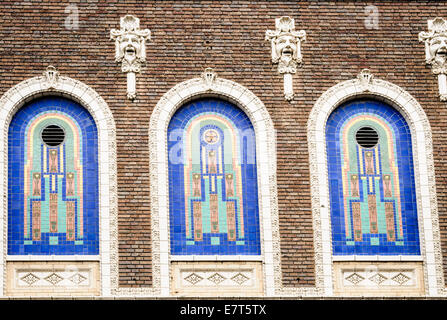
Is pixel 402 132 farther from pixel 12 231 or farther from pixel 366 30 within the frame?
pixel 12 231

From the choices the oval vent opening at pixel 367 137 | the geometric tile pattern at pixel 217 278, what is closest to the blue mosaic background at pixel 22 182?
the geometric tile pattern at pixel 217 278

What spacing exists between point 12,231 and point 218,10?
5.71 meters

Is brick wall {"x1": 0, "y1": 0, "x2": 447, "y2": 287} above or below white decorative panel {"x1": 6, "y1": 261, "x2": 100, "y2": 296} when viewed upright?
above

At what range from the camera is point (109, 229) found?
68.6 feet

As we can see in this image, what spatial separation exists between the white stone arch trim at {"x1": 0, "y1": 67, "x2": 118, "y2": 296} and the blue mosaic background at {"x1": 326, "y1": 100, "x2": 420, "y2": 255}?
397cm

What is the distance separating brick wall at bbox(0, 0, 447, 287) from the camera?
21422 mm

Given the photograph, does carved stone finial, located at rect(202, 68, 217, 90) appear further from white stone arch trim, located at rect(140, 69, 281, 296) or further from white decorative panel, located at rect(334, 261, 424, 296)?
white decorative panel, located at rect(334, 261, 424, 296)

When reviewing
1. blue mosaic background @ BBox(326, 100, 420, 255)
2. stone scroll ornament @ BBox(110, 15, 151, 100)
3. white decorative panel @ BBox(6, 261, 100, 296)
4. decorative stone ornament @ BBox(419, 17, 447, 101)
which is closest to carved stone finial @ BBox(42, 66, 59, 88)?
stone scroll ornament @ BBox(110, 15, 151, 100)

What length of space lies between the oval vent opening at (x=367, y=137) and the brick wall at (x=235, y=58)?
102 cm

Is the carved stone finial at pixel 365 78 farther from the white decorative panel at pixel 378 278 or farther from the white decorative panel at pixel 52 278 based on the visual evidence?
the white decorative panel at pixel 52 278

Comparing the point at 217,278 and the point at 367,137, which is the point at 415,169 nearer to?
the point at 367,137

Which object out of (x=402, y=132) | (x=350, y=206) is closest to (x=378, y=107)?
(x=402, y=132)

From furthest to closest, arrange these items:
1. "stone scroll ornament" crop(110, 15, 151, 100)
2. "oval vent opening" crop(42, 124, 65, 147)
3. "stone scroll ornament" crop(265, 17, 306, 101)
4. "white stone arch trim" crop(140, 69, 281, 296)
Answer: "stone scroll ornament" crop(265, 17, 306, 101) → "stone scroll ornament" crop(110, 15, 151, 100) → "oval vent opening" crop(42, 124, 65, 147) → "white stone arch trim" crop(140, 69, 281, 296)

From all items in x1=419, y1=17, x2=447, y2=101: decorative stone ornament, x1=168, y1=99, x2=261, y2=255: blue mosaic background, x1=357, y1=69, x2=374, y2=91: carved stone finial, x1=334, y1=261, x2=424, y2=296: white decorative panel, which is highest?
x1=419, y1=17, x2=447, y2=101: decorative stone ornament
